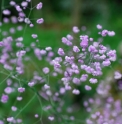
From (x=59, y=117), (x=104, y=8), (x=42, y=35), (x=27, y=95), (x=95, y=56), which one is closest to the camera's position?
(x=95, y=56)

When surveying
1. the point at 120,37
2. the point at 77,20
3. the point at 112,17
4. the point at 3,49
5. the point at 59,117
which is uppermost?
the point at 112,17

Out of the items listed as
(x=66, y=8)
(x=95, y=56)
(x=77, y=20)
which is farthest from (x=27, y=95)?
(x=66, y=8)

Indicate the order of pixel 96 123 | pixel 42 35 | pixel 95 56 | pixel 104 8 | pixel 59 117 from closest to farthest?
pixel 95 56
pixel 59 117
pixel 96 123
pixel 42 35
pixel 104 8

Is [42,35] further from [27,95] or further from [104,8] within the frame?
[27,95]

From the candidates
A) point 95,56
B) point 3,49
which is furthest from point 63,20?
point 95,56

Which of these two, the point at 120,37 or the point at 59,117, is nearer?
the point at 59,117

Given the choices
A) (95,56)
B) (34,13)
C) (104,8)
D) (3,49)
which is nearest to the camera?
(95,56)

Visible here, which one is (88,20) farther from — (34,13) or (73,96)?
(73,96)

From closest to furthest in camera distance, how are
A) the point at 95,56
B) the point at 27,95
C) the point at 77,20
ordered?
the point at 95,56
the point at 27,95
the point at 77,20

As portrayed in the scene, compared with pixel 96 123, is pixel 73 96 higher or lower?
higher
